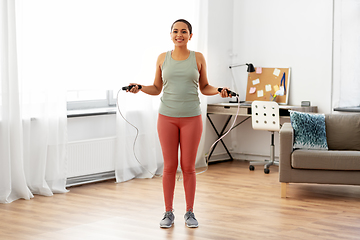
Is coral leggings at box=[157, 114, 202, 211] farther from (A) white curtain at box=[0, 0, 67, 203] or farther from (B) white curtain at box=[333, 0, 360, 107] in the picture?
(B) white curtain at box=[333, 0, 360, 107]

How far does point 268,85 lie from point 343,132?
1632 mm

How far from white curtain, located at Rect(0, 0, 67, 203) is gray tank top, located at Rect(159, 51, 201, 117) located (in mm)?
1506

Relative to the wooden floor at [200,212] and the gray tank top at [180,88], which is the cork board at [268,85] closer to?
the wooden floor at [200,212]

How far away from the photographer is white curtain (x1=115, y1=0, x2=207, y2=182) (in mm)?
5230

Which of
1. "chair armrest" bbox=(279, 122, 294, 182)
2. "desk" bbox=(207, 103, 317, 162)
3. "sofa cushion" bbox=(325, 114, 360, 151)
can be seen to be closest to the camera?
"chair armrest" bbox=(279, 122, 294, 182)

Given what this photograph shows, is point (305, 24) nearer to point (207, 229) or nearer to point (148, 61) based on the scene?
point (148, 61)

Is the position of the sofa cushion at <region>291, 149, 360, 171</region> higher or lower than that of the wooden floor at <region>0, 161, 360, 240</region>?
higher

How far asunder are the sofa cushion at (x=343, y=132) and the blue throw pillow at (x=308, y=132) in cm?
13

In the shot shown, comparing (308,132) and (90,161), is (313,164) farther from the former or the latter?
(90,161)

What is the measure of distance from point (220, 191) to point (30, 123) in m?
1.76

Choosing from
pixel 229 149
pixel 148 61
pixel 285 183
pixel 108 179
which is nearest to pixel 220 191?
pixel 285 183

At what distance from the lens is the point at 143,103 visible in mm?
5383

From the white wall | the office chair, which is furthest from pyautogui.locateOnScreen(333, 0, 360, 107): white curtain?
the office chair

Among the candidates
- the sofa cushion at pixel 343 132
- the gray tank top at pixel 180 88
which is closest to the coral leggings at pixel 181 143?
the gray tank top at pixel 180 88
